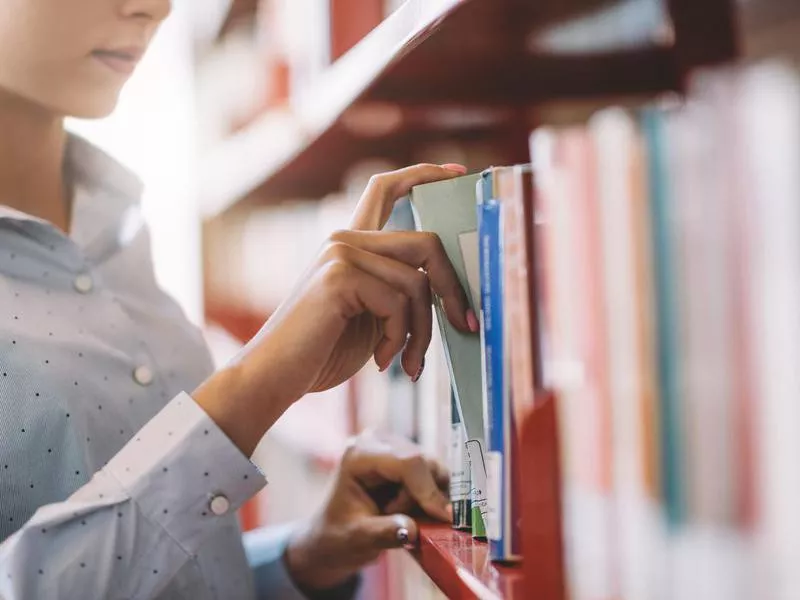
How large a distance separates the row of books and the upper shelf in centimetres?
11

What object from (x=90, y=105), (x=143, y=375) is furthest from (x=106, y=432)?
(x=90, y=105)

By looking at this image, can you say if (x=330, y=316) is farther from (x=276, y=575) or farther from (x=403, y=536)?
(x=276, y=575)

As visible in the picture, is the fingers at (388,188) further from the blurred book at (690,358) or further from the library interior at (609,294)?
the blurred book at (690,358)

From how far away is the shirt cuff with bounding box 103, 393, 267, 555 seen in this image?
651 mm

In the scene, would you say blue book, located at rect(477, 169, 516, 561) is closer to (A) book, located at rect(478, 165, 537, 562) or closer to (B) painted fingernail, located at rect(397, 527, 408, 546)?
(A) book, located at rect(478, 165, 537, 562)

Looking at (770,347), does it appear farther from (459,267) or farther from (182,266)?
(182,266)

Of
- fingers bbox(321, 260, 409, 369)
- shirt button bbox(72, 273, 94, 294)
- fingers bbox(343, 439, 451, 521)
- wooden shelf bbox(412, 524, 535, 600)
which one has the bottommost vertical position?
wooden shelf bbox(412, 524, 535, 600)

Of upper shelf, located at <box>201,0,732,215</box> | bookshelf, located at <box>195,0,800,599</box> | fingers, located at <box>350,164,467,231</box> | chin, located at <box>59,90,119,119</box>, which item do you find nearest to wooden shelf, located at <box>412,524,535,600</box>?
bookshelf, located at <box>195,0,800,599</box>

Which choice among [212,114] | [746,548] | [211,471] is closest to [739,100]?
[746,548]

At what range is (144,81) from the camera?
2.97m

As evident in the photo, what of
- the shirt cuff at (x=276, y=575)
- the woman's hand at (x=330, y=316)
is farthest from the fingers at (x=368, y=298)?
the shirt cuff at (x=276, y=575)

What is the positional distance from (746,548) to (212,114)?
2526 mm

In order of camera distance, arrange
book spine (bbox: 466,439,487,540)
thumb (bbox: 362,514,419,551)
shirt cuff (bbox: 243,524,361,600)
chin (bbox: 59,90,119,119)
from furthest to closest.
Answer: shirt cuff (bbox: 243,524,361,600)
chin (bbox: 59,90,119,119)
thumb (bbox: 362,514,419,551)
book spine (bbox: 466,439,487,540)

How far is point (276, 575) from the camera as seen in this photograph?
1041mm
